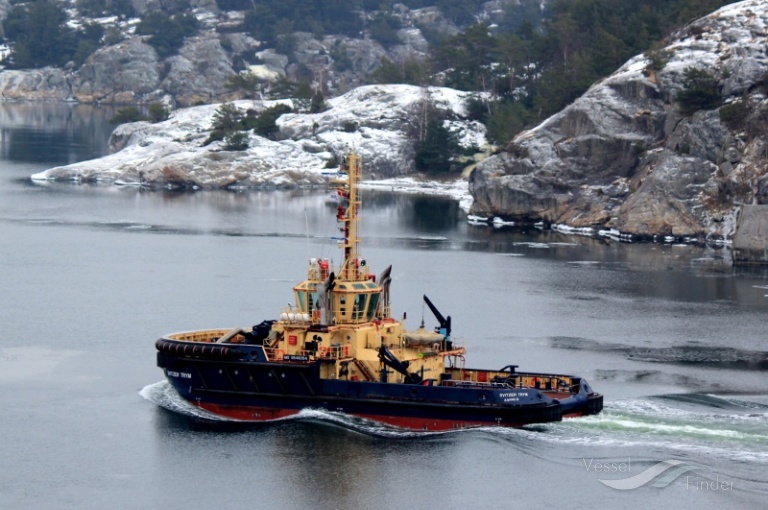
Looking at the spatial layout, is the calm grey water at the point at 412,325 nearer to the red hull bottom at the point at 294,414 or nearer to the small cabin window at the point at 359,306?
the red hull bottom at the point at 294,414

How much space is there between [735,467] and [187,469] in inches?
608

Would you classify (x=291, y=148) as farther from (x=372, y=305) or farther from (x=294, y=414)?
(x=294, y=414)

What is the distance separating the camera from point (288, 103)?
14988 cm

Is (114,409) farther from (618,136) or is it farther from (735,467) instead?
(618,136)

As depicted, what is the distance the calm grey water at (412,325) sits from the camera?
39906mm

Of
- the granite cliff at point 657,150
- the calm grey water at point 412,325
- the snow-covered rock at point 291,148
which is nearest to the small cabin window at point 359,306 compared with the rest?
the calm grey water at point 412,325

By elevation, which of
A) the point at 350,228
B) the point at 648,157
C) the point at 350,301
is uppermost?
the point at 648,157

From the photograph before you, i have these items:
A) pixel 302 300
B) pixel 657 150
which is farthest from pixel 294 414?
pixel 657 150

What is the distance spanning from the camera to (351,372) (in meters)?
45.9

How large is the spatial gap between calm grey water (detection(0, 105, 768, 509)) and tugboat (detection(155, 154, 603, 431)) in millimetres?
656

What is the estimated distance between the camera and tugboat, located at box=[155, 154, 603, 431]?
44.3 meters

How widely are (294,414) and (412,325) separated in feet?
52.7

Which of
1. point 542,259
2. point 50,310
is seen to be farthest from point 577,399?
point 542,259

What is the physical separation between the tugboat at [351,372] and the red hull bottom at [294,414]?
3cm
